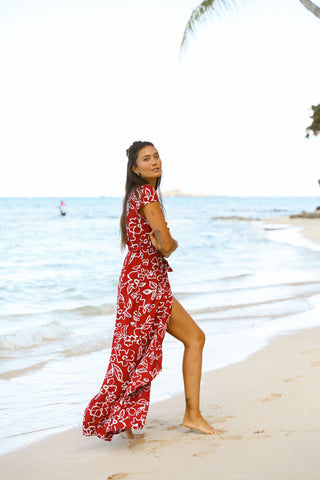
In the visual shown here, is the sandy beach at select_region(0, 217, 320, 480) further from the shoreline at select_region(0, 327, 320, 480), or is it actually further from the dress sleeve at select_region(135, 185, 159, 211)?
the dress sleeve at select_region(135, 185, 159, 211)

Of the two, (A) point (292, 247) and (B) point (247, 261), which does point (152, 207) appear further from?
(A) point (292, 247)

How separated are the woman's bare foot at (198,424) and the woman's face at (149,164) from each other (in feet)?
4.90

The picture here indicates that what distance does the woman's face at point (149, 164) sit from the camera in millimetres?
3518

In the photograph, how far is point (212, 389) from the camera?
15.7 ft

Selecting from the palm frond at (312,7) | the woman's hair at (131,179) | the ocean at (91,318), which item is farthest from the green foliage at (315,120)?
the woman's hair at (131,179)

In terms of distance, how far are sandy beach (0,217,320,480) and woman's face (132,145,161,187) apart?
63.3 inches

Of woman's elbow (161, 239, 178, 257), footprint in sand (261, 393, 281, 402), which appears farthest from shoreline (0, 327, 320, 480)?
woman's elbow (161, 239, 178, 257)

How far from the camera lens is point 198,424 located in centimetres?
360

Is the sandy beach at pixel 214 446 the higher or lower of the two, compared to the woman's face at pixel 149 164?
lower

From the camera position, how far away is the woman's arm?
329cm

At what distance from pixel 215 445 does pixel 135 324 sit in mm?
833

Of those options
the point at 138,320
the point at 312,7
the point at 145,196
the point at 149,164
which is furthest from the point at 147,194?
the point at 312,7

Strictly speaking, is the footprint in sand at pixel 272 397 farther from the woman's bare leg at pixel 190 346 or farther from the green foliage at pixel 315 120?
the green foliage at pixel 315 120

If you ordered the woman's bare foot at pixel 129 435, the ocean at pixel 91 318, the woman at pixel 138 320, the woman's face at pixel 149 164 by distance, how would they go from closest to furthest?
1. the woman at pixel 138 320
2. the woman's face at pixel 149 164
3. the woman's bare foot at pixel 129 435
4. the ocean at pixel 91 318
